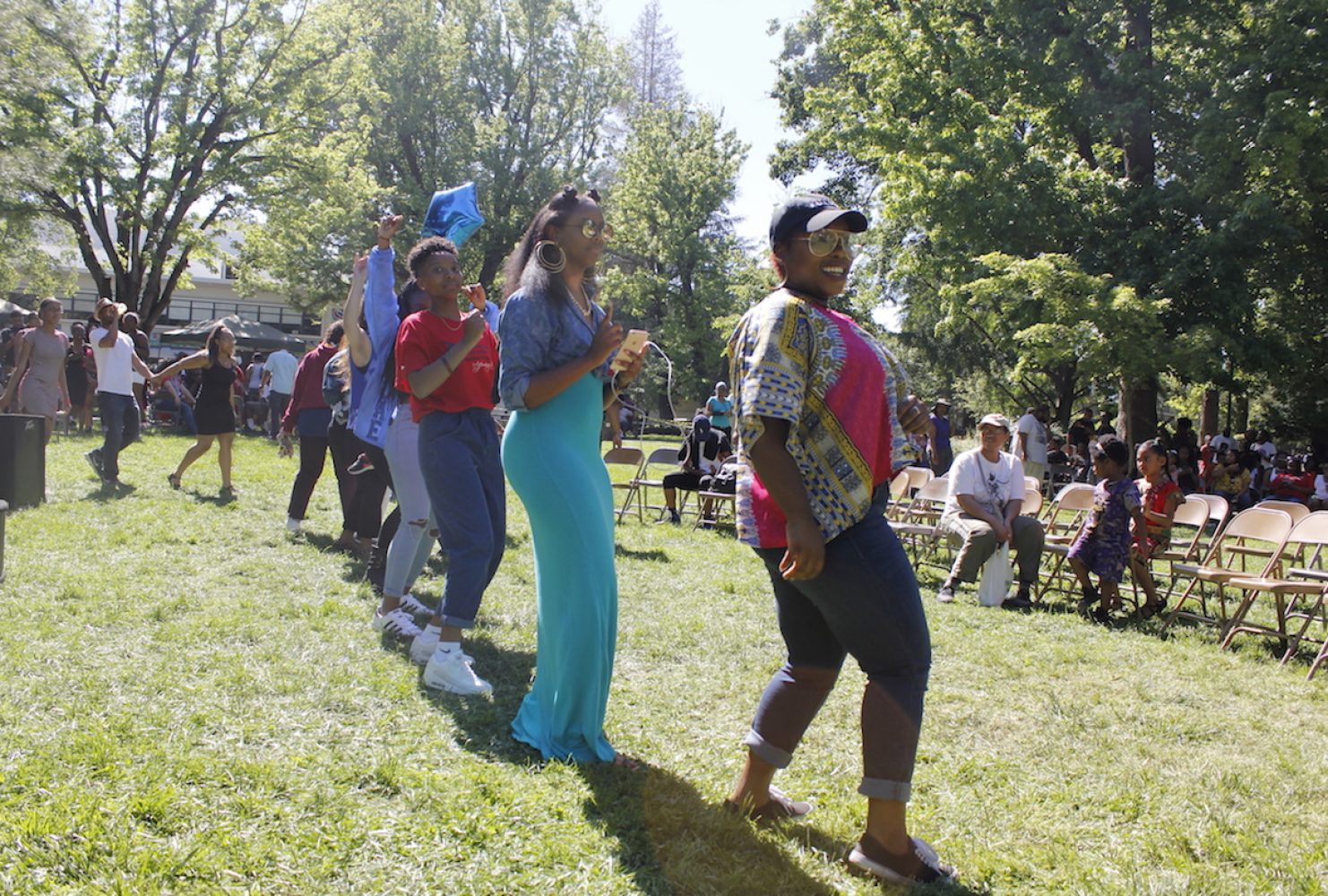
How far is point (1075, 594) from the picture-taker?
898 cm

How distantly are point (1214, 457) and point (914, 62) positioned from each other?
9681 millimetres

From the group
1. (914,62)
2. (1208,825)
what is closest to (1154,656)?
(1208,825)

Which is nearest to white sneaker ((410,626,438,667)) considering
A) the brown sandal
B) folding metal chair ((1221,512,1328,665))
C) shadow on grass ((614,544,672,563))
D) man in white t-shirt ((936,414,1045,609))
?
the brown sandal

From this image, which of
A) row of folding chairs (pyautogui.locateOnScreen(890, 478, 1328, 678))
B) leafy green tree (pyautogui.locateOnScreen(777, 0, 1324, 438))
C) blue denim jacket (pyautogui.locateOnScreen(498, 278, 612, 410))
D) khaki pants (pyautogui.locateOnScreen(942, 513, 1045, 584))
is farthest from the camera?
leafy green tree (pyautogui.locateOnScreen(777, 0, 1324, 438))

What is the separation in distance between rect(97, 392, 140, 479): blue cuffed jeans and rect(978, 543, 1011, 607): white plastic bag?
8021mm

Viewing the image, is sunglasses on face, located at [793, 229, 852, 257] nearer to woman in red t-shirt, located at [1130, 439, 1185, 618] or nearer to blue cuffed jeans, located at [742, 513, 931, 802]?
blue cuffed jeans, located at [742, 513, 931, 802]

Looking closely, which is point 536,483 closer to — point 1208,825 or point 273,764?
point 273,764

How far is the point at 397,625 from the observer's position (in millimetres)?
5344

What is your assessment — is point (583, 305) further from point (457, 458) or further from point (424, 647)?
point (424, 647)

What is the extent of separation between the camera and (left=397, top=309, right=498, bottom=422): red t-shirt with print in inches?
175

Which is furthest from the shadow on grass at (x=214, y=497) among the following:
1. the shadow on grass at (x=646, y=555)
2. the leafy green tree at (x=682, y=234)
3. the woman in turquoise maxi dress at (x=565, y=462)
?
the leafy green tree at (x=682, y=234)

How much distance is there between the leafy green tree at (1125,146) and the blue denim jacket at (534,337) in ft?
45.8

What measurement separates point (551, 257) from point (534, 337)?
11.9 inches

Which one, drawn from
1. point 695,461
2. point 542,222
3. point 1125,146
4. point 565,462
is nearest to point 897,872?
point 565,462
